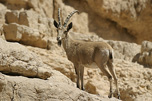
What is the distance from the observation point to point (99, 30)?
73.2ft

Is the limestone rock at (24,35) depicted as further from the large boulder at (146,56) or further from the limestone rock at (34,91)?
the limestone rock at (34,91)

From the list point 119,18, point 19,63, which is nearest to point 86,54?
point 19,63

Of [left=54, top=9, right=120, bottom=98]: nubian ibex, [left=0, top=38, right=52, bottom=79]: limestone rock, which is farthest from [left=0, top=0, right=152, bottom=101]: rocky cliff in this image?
[left=54, top=9, right=120, bottom=98]: nubian ibex

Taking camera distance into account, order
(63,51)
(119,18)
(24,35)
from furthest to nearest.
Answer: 1. (119,18)
2. (63,51)
3. (24,35)

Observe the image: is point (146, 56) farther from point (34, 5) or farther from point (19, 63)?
point (19, 63)

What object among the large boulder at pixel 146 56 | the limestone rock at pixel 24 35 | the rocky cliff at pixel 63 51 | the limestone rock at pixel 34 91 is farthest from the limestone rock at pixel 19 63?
the large boulder at pixel 146 56

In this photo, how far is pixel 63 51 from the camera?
15242 millimetres

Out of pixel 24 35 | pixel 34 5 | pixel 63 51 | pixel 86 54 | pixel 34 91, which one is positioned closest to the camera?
pixel 34 91

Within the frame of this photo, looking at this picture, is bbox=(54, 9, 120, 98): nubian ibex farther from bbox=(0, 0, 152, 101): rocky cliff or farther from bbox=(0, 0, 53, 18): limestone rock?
bbox=(0, 0, 53, 18): limestone rock

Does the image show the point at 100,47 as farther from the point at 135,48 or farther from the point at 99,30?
the point at 99,30

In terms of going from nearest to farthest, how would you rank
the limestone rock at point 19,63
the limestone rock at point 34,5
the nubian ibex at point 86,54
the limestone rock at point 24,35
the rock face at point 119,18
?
the limestone rock at point 19,63 → the nubian ibex at point 86,54 → the limestone rock at point 24,35 → the limestone rock at point 34,5 → the rock face at point 119,18

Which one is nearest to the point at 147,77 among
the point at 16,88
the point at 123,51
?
the point at 123,51

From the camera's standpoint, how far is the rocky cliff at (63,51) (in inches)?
274

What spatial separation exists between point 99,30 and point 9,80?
52.7 ft
